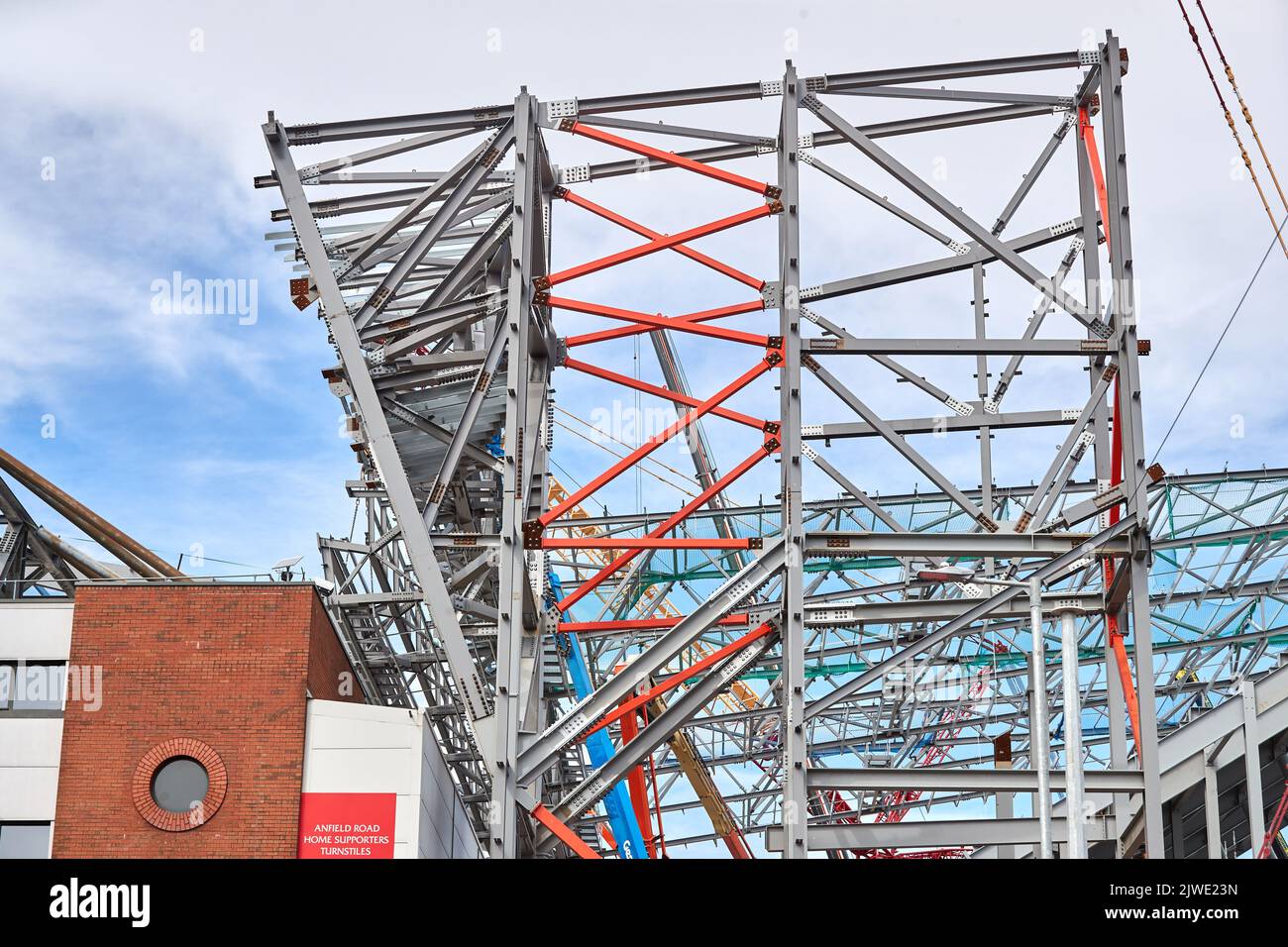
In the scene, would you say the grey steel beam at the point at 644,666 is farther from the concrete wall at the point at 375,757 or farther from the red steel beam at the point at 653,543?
the concrete wall at the point at 375,757

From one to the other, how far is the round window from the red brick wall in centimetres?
37

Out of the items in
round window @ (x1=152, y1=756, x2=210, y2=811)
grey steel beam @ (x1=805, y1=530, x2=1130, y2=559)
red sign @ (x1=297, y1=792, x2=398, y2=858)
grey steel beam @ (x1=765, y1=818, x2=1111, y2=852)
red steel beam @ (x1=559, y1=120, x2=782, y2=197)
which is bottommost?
grey steel beam @ (x1=765, y1=818, x2=1111, y2=852)

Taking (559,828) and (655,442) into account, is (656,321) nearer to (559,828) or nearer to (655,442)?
(655,442)

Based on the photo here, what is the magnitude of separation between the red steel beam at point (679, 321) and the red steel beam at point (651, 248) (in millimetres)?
1138

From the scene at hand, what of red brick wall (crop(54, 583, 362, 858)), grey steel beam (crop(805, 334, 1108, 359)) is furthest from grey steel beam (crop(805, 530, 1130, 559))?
red brick wall (crop(54, 583, 362, 858))

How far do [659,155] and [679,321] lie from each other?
8.95 feet

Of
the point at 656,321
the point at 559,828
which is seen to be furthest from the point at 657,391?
the point at 559,828

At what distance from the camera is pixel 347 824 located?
89.7ft

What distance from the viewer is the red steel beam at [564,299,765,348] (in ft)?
87.5

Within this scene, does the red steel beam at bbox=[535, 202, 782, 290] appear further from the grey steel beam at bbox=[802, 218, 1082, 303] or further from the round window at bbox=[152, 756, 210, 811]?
the round window at bbox=[152, 756, 210, 811]

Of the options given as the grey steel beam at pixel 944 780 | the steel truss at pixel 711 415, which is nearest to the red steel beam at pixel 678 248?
the steel truss at pixel 711 415
